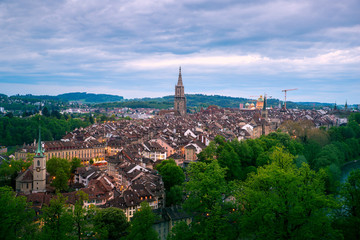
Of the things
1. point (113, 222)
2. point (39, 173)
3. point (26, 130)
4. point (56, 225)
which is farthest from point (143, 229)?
point (26, 130)

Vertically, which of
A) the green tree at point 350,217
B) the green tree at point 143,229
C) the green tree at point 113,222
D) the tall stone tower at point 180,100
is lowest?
A: the green tree at point 113,222

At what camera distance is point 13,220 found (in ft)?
68.5

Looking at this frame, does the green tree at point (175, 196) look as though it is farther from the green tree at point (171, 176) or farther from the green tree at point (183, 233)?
the green tree at point (183, 233)

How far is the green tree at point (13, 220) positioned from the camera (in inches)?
781

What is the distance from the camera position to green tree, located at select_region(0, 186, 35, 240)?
19844mm

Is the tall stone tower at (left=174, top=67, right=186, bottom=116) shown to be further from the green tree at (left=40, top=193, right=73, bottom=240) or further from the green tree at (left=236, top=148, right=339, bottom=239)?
the green tree at (left=236, top=148, right=339, bottom=239)

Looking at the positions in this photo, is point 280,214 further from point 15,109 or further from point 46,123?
point 15,109

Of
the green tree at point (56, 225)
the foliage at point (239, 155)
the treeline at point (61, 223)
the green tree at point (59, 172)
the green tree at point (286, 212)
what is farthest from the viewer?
the foliage at point (239, 155)

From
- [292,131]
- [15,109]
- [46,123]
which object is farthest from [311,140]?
[15,109]

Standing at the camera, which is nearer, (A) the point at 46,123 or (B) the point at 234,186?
(B) the point at 234,186

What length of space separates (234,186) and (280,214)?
18.1ft

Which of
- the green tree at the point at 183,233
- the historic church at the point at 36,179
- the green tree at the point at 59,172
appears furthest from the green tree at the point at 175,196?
the historic church at the point at 36,179

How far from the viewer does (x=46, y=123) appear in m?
108

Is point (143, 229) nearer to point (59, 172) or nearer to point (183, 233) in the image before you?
point (183, 233)
